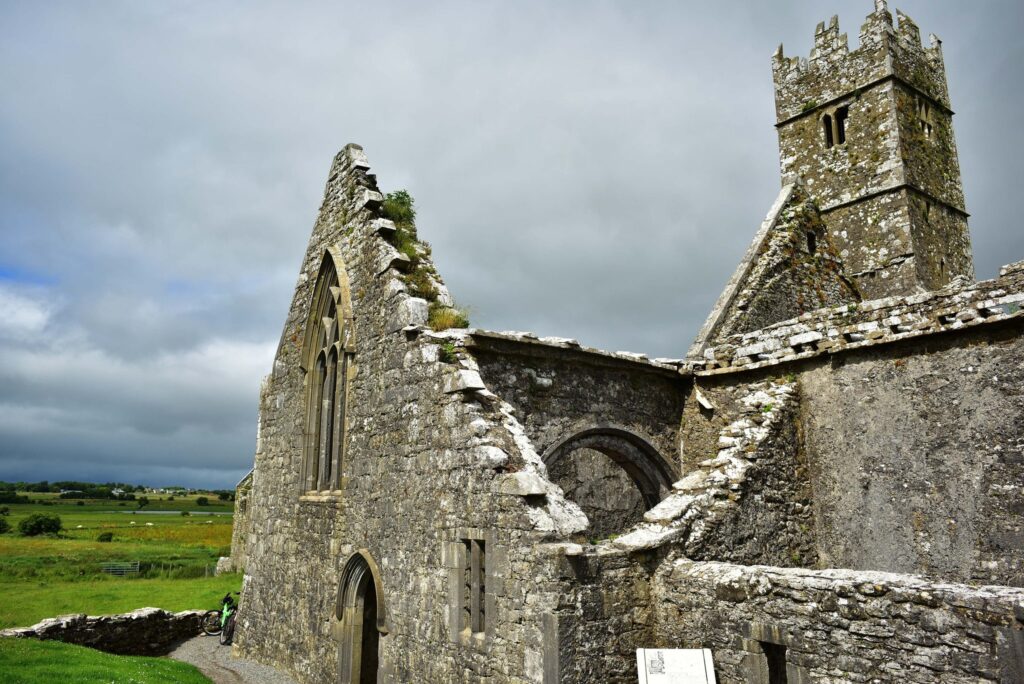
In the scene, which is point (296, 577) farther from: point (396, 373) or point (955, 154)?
point (955, 154)

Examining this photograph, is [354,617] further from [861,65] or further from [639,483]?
[861,65]

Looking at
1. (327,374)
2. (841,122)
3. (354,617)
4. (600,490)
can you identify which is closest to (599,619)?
(354,617)

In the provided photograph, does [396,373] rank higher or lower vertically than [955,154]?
lower

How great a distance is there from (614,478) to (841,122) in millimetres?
10161

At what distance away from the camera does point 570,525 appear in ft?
20.5

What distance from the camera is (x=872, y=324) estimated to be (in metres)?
8.18

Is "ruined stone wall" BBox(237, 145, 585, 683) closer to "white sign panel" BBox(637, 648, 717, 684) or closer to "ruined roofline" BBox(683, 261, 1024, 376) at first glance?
"white sign panel" BBox(637, 648, 717, 684)

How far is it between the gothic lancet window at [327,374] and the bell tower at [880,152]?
10.6 m

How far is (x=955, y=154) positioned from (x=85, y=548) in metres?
39.6

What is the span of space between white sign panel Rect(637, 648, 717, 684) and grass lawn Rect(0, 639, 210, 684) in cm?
718

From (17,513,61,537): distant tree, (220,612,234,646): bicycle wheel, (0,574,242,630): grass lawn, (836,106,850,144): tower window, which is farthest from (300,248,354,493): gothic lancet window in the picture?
(17,513,61,537): distant tree

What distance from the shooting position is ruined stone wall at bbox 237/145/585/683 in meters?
6.56

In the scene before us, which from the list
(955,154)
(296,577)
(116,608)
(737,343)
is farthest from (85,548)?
(955,154)

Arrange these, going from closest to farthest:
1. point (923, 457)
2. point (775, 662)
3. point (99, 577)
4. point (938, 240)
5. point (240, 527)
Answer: point (775, 662) → point (923, 457) → point (938, 240) → point (99, 577) → point (240, 527)
